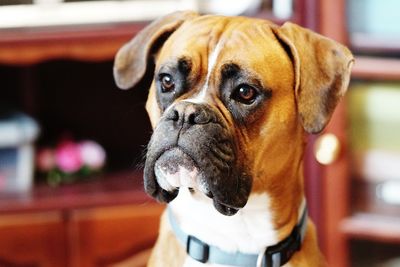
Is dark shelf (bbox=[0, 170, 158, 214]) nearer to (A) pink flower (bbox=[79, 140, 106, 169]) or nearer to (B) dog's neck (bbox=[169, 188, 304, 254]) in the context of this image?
(A) pink flower (bbox=[79, 140, 106, 169])

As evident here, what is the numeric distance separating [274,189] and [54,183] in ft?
2.74

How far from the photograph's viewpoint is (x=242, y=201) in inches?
50.6

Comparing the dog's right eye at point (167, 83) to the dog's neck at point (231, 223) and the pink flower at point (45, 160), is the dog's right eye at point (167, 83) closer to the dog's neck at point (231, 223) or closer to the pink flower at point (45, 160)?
the dog's neck at point (231, 223)

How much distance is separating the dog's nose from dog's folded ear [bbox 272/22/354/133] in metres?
0.16

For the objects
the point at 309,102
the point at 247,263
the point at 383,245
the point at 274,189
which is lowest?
the point at 383,245

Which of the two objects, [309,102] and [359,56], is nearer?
[309,102]

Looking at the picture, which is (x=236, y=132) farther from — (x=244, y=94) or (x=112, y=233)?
(x=112, y=233)

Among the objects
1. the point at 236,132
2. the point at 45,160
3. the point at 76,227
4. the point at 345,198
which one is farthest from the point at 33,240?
the point at 236,132

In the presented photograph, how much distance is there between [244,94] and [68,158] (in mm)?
862

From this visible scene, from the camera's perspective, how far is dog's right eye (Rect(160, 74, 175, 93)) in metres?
1.35

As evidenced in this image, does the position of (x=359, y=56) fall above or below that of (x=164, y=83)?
below

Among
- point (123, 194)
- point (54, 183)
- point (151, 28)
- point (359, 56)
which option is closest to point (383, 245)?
point (359, 56)

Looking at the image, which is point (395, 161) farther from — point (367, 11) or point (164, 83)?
point (164, 83)

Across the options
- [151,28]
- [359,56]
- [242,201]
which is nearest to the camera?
[242,201]
